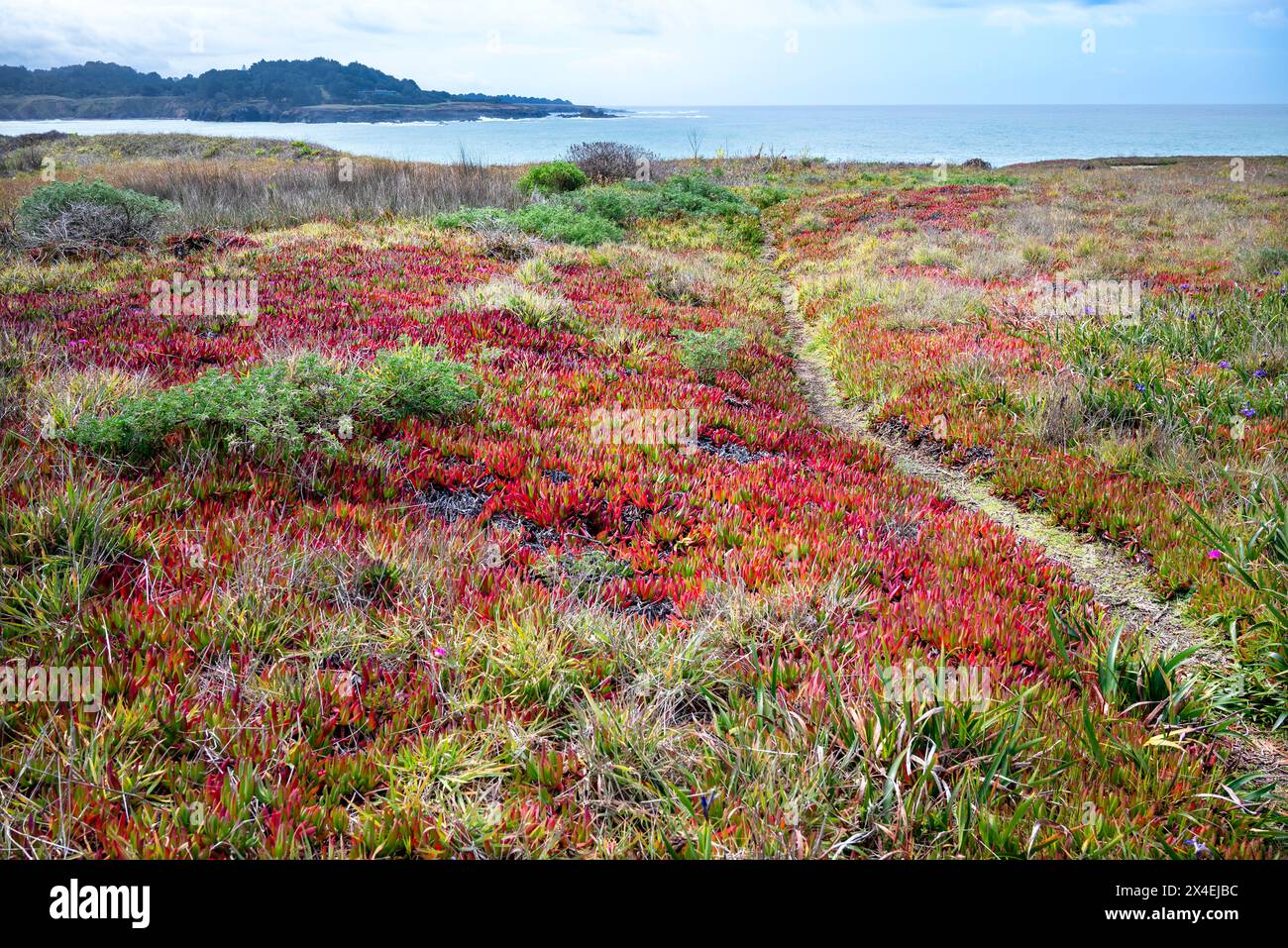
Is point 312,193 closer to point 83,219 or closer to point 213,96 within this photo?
point 83,219

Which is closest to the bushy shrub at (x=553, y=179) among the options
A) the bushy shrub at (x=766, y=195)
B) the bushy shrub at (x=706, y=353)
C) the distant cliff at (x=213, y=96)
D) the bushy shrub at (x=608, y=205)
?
the bushy shrub at (x=608, y=205)

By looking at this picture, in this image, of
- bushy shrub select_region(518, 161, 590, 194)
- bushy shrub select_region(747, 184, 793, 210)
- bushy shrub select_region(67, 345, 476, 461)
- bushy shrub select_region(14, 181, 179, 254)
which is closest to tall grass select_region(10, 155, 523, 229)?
bushy shrub select_region(518, 161, 590, 194)

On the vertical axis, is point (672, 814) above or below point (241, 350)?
below

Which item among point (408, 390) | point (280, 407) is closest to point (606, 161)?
point (408, 390)

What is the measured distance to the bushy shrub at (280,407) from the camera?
15.9ft

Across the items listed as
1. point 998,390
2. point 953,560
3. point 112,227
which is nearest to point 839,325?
point 998,390

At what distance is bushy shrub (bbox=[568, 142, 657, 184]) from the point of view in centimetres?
3334

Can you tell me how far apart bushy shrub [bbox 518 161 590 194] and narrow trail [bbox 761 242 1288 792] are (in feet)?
71.5

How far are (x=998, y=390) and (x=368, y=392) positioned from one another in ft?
25.5

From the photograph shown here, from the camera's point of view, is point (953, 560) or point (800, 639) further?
point (953, 560)

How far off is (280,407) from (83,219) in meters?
14.6

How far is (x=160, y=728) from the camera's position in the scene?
2.66 metres
